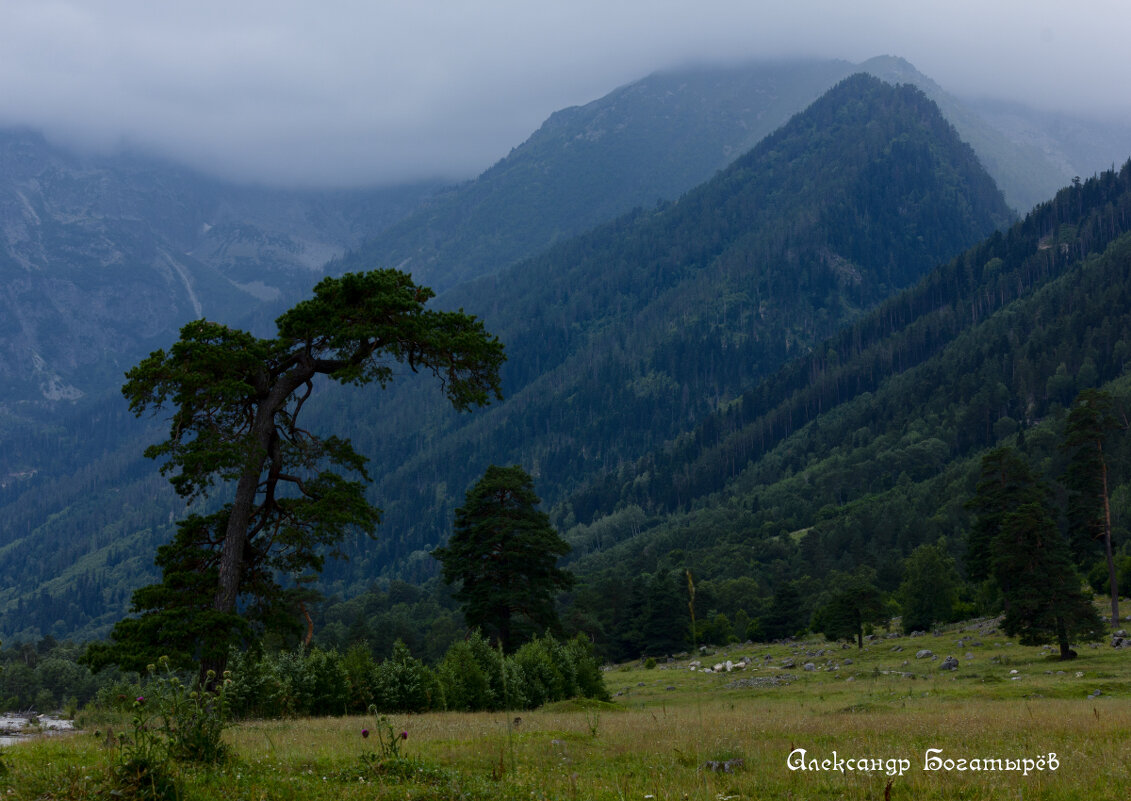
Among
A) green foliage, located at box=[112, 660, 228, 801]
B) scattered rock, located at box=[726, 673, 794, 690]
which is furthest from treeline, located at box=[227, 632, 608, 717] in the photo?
scattered rock, located at box=[726, 673, 794, 690]

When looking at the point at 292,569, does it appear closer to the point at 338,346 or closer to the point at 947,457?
the point at 338,346

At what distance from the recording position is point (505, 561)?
46.8 metres

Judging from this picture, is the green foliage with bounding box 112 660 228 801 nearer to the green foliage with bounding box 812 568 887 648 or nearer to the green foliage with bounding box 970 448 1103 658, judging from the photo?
the green foliage with bounding box 970 448 1103 658

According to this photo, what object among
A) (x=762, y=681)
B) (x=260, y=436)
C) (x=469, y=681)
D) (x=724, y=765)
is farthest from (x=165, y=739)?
(x=762, y=681)

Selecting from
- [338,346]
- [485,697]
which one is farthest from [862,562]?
[338,346]

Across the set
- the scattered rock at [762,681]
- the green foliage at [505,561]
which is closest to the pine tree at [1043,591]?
the scattered rock at [762,681]

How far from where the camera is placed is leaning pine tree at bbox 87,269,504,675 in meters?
24.0

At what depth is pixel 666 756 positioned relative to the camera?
15.4 meters

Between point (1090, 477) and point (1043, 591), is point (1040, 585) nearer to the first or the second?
point (1043, 591)

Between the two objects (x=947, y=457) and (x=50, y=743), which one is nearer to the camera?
(x=50, y=743)

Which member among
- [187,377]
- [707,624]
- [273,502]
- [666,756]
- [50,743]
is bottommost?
[707,624]

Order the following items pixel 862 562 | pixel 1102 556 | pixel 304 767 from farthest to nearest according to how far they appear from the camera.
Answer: pixel 862 562 < pixel 1102 556 < pixel 304 767

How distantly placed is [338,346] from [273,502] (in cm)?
514

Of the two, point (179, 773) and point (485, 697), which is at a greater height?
point (179, 773)
